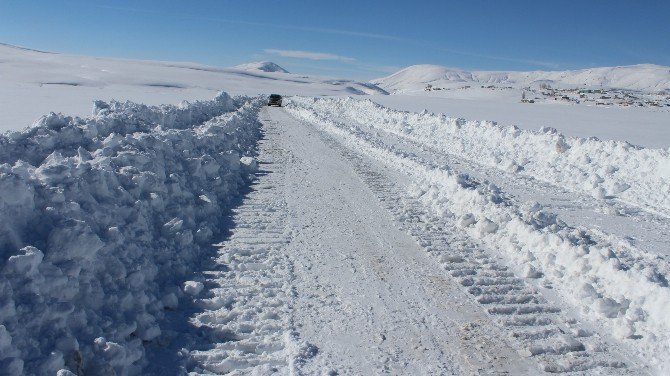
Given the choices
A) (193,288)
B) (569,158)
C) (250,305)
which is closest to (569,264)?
(250,305)

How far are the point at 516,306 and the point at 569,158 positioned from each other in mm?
10315

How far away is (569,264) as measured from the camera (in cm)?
635

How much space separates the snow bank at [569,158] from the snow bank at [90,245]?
317 inches

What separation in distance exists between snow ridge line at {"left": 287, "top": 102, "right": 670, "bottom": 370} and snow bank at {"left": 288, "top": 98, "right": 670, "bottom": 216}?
305 centimetres

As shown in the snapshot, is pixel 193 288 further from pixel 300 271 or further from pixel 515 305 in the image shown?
pixel 515 305

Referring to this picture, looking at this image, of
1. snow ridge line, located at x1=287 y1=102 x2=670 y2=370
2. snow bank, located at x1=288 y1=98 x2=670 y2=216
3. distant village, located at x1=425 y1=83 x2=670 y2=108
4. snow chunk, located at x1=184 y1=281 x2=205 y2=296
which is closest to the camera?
snow ridge line, located at x1=287 y1=102 x2=670 y2=370

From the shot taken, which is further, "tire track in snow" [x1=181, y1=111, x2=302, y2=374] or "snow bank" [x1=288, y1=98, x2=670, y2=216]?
"snow bank" [x1=288, y1=98, x2=670, y2=216]

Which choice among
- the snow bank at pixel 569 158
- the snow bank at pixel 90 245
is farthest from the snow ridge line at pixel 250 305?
the snow bank at pixel 569 158

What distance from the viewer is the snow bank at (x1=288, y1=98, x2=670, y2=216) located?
11289 mm

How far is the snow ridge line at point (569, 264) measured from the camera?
16.3 feet

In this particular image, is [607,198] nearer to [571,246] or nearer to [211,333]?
[571,246]

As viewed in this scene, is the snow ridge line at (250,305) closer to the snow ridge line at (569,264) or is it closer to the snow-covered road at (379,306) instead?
the snow-covered road at (379,306)

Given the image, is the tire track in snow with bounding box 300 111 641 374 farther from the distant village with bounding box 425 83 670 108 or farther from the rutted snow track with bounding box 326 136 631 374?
the distant village with bounding box 425 83 670 108

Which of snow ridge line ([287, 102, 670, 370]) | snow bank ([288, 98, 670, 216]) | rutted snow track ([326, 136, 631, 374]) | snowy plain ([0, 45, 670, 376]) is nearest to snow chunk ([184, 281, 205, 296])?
snowy plain ([0, 45, 670, 376])
